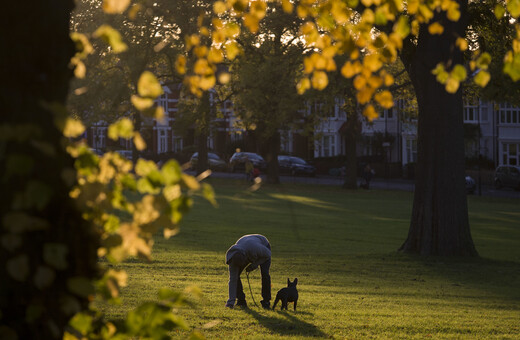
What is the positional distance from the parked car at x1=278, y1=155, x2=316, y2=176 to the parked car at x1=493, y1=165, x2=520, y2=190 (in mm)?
17105

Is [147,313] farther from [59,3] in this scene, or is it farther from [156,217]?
[59,3]

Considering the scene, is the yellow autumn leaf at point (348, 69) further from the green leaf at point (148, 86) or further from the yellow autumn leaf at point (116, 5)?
A: the yellow autumn leaf at point (116, 5)

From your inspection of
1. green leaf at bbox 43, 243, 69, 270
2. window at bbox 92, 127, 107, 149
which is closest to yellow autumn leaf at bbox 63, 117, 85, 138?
green leaf at bbox 43, 243, 69, 270

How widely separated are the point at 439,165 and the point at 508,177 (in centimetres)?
3776

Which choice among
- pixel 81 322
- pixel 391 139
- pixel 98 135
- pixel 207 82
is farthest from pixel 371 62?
pixel 391 139

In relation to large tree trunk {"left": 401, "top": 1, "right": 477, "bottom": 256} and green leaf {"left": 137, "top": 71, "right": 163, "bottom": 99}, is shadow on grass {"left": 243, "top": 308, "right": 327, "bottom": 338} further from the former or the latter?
large tree trunk {"left": 401, "top": 1, "right": 477, "bottom": 256}

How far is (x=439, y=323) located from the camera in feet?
38.9

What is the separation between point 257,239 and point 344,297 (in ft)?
9.79

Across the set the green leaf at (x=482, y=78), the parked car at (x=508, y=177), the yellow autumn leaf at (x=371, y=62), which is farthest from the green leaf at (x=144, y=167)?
the parked car at (x=508, y=177)

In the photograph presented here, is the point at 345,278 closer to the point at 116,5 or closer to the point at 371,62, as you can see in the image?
the point at 371,62

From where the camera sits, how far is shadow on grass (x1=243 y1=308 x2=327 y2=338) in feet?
35.0

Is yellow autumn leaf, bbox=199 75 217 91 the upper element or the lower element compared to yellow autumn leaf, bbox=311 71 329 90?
lower

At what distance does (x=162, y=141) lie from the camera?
94625mm

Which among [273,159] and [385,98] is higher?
[385,98]
